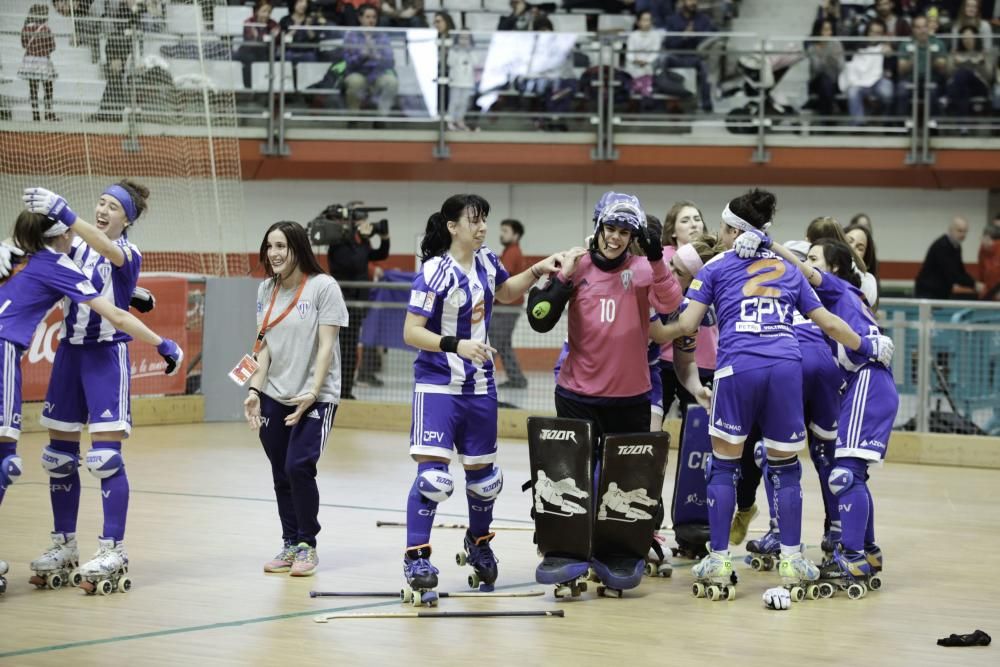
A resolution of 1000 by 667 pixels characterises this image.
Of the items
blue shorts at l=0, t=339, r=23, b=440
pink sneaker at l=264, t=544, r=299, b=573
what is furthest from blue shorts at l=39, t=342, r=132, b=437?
pink sneaker at l=264, t=544, r=299, b=573

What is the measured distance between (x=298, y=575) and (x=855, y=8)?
13968 mm

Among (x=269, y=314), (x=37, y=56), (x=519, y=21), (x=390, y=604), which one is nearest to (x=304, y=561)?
(x=390, y=604)

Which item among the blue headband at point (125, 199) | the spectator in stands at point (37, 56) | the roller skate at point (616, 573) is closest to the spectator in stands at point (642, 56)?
the spectator in stands at point (37, 56)

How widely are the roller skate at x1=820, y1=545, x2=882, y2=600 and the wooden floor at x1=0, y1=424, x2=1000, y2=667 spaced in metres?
0.07

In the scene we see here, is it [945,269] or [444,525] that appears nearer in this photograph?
[444,525]

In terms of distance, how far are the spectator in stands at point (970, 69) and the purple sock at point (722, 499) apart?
Answer: 36.7 feet

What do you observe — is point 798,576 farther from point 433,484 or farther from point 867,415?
point 433,484

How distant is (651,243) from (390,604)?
2113 mm

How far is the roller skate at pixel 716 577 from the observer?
6527mm

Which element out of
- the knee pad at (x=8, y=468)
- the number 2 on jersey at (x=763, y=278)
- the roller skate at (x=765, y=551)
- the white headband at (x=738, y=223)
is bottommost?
the roller skate at (x=765, y=551)

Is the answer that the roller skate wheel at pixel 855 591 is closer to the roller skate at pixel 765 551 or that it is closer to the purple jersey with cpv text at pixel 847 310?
the roller skate at pixel 765 551

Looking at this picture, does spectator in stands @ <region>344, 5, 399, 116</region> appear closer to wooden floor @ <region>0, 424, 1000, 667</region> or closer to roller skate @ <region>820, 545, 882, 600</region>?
wooden floor @ <region>0, 424, 1000, 667</region>

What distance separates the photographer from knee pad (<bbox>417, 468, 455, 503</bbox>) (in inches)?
245

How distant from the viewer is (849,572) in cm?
670
